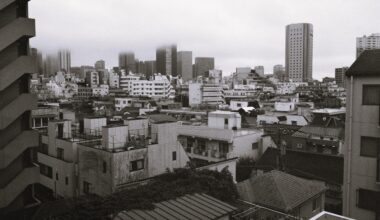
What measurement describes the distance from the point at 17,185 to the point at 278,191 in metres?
14.2

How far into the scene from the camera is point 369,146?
1800 centimetres

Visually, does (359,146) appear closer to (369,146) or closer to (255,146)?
(369,146)

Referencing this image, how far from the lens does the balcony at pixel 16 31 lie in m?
16.6

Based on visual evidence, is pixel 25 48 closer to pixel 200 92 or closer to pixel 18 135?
pixel 18 135

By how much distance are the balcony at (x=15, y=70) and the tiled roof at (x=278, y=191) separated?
13686 millimetres

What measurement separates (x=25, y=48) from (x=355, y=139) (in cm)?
1827

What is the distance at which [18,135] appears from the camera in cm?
1748

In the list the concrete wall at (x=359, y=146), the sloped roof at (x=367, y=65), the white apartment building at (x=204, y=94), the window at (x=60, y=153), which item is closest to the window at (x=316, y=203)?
the concrete wall at (x=359, y=146)

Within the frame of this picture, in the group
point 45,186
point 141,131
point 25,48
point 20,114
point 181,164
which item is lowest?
point 45,186

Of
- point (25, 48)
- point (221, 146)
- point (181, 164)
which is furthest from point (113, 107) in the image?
point (25, 48)

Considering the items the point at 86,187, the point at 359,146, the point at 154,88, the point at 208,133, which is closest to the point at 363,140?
the point at 359,146

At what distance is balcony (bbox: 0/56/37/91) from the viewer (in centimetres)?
1664

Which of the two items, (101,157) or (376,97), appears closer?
(376,97)

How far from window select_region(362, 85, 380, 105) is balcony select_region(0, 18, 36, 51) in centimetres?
1737
